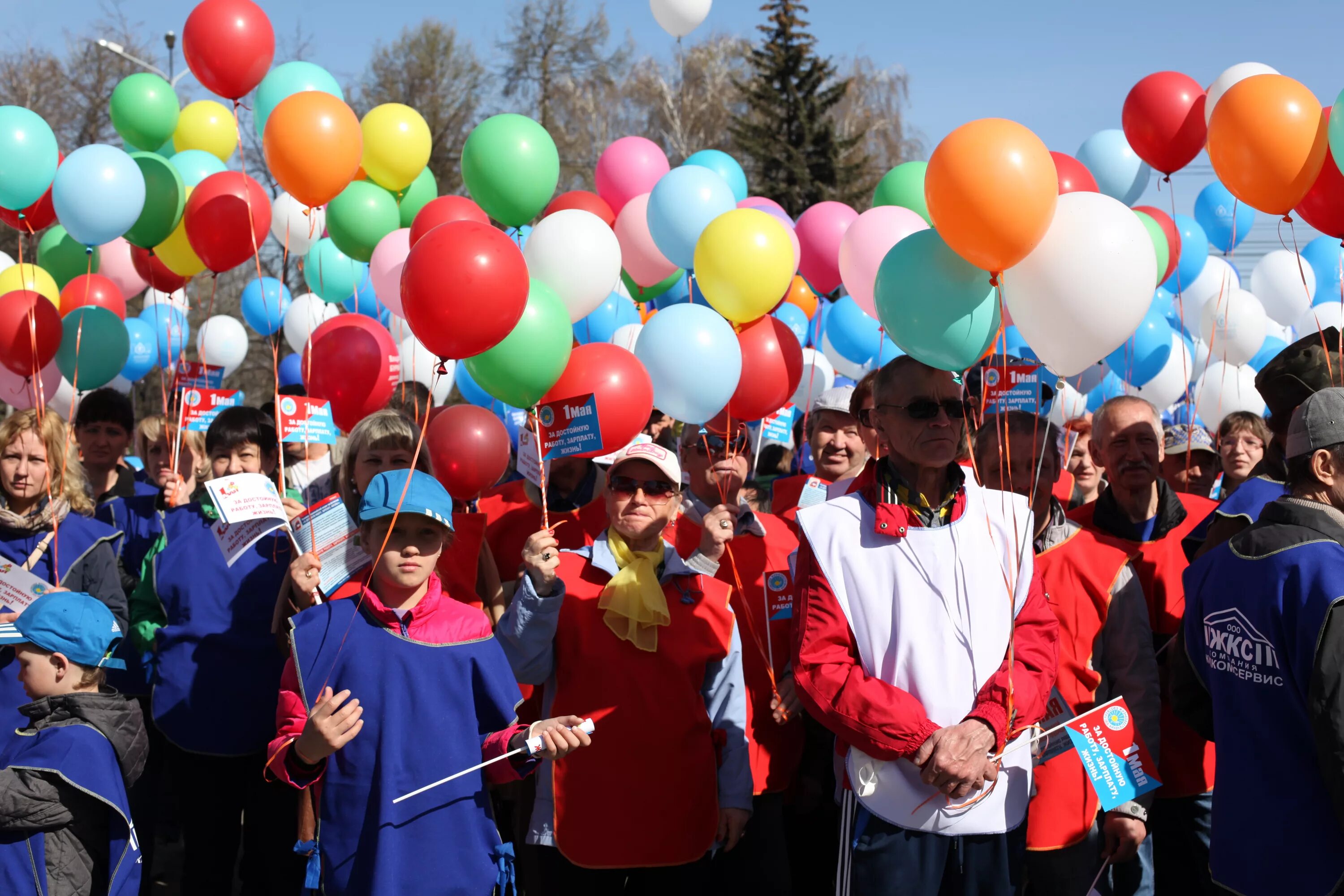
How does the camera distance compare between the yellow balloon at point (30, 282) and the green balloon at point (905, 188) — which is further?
the yellow balloon at point (30, 282)

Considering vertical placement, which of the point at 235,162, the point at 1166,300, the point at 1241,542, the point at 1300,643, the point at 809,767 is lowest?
the point at 809,767

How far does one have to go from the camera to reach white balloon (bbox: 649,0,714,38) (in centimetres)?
673

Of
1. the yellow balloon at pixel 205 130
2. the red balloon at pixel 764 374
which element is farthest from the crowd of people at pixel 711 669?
the yellow balloon at pixel 205 130

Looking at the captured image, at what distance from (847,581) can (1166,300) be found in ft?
21.4

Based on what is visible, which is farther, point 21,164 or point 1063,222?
point 21,164

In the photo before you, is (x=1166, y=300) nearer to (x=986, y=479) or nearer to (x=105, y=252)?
(x=986, y=479)

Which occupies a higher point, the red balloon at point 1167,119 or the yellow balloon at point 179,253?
the red balloon at point 1167,119

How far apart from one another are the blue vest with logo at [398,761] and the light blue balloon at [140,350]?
552 centimetres


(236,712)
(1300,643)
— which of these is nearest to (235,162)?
(236,712)

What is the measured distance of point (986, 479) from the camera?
3799 mm

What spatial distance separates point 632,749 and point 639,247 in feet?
10.7

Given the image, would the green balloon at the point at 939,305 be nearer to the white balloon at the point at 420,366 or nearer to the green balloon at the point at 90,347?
the white balloon at the point at 420,366

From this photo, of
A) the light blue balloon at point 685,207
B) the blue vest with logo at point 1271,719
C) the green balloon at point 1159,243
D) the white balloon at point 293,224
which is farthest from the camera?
the white balloon at point 293,224

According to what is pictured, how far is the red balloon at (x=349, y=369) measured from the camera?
4.71m
